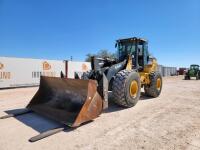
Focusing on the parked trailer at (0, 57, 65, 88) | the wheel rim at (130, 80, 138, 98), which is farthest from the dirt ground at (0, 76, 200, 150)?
the parked trailer at (0, 57, 65, 88)

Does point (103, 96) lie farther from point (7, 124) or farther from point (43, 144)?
point (7, 124)

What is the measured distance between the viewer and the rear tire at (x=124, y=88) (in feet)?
17.8

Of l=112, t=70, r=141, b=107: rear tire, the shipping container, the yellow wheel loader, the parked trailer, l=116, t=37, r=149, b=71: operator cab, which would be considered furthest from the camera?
the shipping container

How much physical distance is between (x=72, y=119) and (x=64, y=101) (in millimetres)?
1150

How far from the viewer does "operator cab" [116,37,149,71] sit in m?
7.20

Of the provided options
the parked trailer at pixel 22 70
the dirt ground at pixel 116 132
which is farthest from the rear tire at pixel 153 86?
the parked trailer at pixel 22 70

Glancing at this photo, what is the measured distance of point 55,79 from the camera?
18.2 ft

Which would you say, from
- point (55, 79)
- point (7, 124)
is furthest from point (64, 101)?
point (7, 124)

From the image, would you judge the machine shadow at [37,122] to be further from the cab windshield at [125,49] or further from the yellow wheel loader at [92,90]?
the cab windshield at [125,49]

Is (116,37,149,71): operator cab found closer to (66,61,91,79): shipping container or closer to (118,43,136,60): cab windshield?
(118,43,136,60): cab windshield

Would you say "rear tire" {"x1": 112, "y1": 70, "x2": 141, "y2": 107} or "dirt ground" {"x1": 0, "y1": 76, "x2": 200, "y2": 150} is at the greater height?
"rear tire" {"x1": 112, "y1": 70, "x2": 141, "y2": 107}

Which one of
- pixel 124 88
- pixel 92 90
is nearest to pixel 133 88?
pixel 124 88

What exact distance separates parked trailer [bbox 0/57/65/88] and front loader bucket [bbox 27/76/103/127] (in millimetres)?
7733

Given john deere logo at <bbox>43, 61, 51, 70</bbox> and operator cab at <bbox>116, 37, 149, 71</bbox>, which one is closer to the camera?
operator cab at <bbox>116, 37, 149, 71</bbox>
